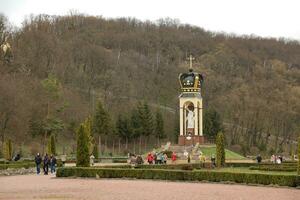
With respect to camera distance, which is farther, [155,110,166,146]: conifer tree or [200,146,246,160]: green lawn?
[155,110,166,146]: conifer tree

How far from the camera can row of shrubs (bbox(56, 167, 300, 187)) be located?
87.4 feet

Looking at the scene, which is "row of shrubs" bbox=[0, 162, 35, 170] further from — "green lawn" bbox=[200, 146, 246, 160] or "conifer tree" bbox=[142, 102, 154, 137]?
"conifer tree" bbox=[142, 102, 154, 137]

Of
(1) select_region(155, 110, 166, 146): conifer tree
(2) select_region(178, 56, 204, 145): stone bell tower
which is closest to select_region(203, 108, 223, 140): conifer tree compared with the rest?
(1) select_region(155, 110, 166, 146): conifer tree

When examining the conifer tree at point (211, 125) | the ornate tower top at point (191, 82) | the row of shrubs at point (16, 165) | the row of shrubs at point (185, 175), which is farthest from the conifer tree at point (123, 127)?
the row of shrubs at point (185, 175)

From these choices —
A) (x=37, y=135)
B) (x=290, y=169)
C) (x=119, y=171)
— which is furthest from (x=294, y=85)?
(x=119, y=171)

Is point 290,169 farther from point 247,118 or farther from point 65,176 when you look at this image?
point 247,118

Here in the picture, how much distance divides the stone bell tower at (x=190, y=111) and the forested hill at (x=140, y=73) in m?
16.6

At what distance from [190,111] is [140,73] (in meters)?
50.3

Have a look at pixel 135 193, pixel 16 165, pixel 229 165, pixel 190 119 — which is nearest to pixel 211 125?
pixel 190 119

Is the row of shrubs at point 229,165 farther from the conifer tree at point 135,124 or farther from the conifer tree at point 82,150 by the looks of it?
the conifer tree at point 135,124

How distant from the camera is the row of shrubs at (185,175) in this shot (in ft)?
87.4

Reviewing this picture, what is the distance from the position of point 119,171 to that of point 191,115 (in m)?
33.5

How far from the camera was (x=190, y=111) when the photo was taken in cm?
6556

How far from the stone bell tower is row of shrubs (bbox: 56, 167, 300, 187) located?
32021 millimetres
